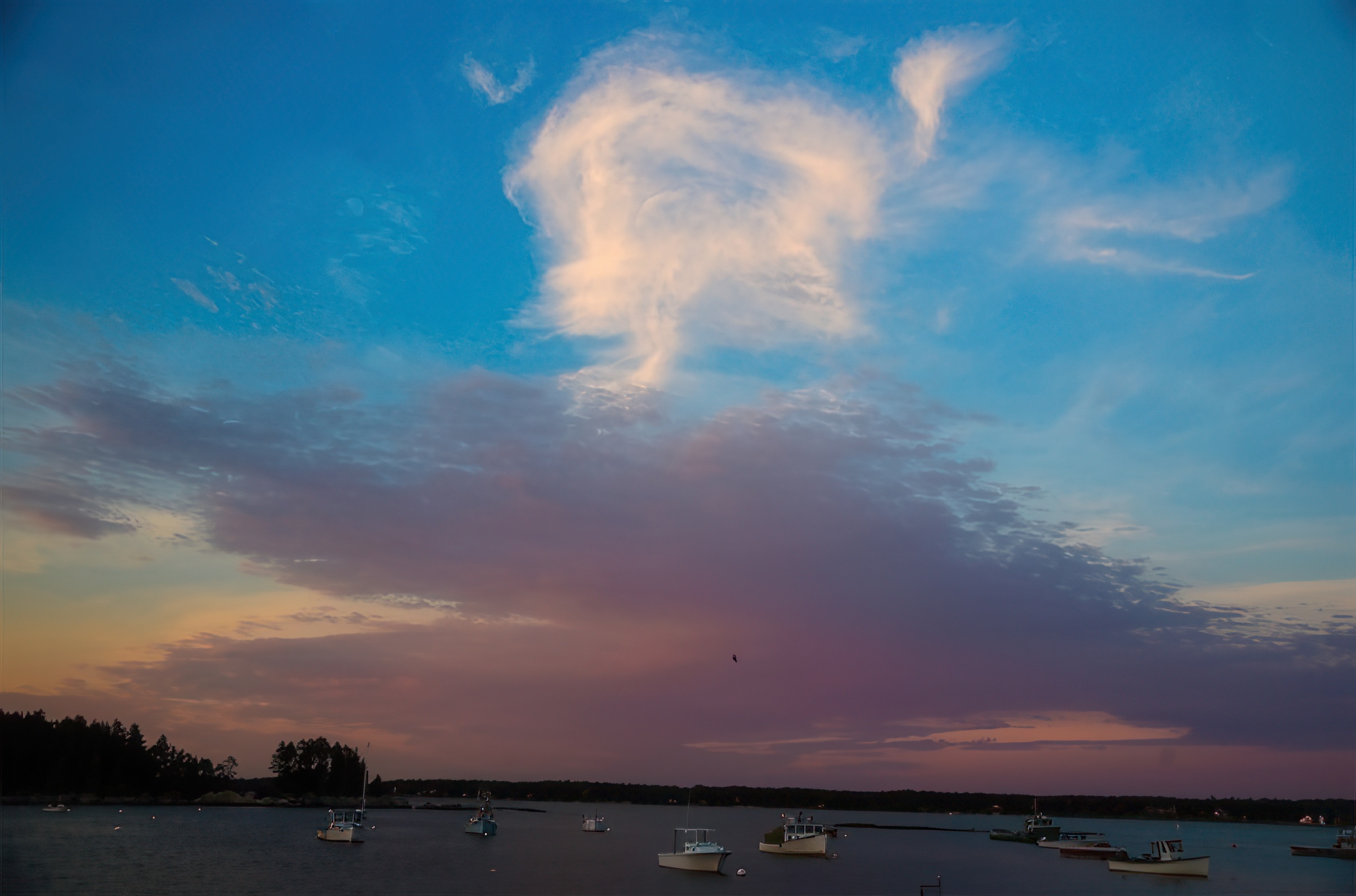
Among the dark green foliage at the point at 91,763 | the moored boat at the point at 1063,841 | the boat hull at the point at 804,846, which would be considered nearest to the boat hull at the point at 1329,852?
the moored boat at the point at 1063,841

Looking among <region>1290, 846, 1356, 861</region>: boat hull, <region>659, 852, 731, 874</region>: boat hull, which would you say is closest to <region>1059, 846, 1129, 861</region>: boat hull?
<region>1290, 846, 1356, 861</region>: boat hull

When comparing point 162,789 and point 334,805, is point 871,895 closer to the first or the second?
point 162,789

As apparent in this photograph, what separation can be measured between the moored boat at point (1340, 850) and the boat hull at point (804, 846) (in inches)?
2092

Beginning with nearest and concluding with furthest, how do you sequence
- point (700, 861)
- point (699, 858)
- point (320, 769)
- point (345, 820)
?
point (700, 861)
point (699, 858)
point (345, 820)
point (320, 769)

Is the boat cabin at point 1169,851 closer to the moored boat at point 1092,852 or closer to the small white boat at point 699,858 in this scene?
the moored boat at point 1092,852

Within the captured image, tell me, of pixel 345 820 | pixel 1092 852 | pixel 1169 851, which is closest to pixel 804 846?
pixel 1169 851

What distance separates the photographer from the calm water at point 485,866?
59719 millimetres

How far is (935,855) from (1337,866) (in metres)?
43.5

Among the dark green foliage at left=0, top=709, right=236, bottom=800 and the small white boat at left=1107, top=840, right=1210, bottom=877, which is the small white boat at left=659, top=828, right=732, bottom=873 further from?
the dark green foliage at left=0, top=709, right=236, bottom=800

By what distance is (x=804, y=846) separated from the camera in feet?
309

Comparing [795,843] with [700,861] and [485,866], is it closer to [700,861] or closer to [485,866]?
[700,861]

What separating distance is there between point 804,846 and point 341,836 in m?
52.4

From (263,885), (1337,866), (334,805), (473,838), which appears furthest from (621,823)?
(263,885)

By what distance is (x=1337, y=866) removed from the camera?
94.9 meters
